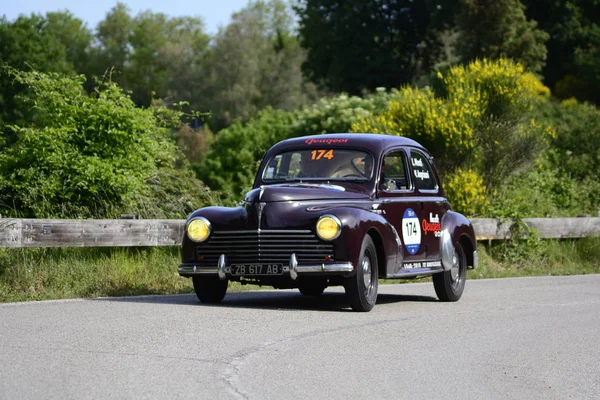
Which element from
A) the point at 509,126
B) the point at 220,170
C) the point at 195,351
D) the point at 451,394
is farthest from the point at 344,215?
the point at 220,170

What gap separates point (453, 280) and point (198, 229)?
11.8ft

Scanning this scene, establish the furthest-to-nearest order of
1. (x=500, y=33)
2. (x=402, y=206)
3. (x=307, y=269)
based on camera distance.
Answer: (x=500, y=33) < (x=402, y=206) < (x=307, y=269)

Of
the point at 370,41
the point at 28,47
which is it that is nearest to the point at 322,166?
the point at 370,41

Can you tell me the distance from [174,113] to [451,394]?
13.2 metres

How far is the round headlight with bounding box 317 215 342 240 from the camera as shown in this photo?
36.2 ft

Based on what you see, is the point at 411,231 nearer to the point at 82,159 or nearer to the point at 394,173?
the point at 394,173

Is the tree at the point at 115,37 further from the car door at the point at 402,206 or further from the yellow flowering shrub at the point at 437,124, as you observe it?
the car door at the point at 402,206

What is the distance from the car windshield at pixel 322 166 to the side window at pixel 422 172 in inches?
37.5

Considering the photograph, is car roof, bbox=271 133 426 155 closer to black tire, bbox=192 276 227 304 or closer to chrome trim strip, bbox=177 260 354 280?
black tire, bbox=192 276 227 304

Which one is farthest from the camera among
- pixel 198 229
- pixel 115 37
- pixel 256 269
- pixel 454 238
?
pixel 115 37

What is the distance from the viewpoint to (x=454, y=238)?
13508 mm

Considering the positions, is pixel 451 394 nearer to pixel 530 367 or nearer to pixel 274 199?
pixel 530 367

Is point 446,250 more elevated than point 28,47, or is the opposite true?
point 28,47

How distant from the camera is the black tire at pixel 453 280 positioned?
43.9 feet
